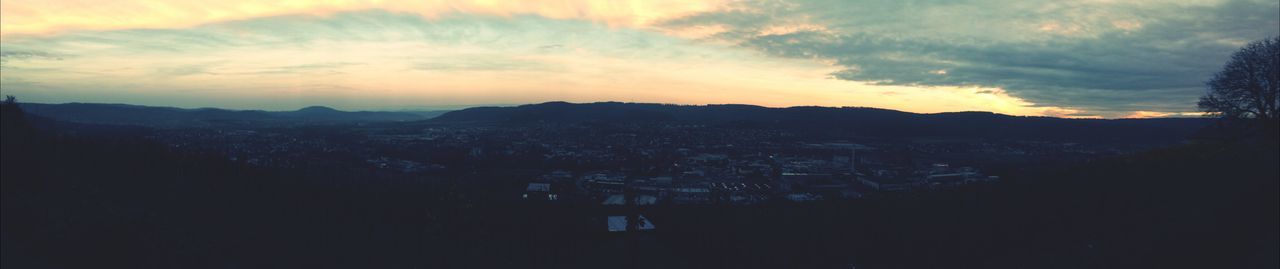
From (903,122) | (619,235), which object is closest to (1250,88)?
(619,235)

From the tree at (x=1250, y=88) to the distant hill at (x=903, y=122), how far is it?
72.0 meters

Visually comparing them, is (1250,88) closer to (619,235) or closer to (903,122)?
(619,235)

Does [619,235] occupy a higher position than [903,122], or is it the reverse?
[903,122]

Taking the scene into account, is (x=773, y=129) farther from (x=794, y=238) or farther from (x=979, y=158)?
(x=794, y=238)

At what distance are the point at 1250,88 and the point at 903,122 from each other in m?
103

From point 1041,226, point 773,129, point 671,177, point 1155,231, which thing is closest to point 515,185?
point 671,177

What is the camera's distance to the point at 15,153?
22062 millimetres

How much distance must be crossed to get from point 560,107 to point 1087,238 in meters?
160

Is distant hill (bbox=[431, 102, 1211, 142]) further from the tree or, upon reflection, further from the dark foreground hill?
the dark foreground hill

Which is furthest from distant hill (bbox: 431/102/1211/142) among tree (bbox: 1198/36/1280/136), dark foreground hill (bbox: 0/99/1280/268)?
dark foreground hill (bbox: 0/99/1280/268)

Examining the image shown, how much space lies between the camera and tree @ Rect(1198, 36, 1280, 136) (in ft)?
71.9

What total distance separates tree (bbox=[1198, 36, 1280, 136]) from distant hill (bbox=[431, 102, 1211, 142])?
236 feet

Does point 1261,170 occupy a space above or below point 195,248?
above

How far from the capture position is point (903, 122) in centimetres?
12075
